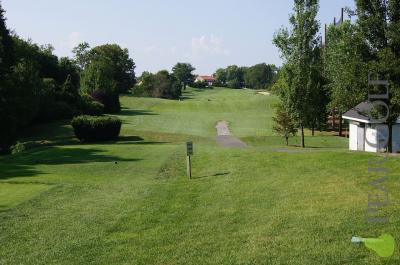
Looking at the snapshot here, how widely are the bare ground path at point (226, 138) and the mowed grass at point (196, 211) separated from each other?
15.6 m

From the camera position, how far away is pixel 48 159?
2748cm

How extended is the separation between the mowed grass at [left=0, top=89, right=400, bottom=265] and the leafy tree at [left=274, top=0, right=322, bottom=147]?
16.6 meters

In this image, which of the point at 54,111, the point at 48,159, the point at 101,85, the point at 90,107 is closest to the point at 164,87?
the point at 101,85

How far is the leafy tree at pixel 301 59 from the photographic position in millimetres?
37812

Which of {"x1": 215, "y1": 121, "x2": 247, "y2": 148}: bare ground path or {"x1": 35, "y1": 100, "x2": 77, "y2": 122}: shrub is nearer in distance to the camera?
{"x1": 215, "y1": 121, "x2": 247, "y2": 148}: bare ground path

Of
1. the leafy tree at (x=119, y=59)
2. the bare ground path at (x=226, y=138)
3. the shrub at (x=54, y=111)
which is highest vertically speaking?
the leafy tree at (x=119, y=59)

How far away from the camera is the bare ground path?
40.7 m

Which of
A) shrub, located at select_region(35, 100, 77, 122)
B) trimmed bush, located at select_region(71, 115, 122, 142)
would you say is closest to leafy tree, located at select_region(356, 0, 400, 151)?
trimmed bush, located at select_region(71, 115, 122, 142)

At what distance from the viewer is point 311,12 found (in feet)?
123

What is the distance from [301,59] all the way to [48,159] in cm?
2175

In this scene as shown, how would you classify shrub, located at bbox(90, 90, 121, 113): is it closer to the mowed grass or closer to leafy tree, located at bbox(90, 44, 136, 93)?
the mowed grass

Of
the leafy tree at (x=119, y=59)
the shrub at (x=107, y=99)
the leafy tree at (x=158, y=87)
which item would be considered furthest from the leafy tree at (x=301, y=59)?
the leafy tree at (x=158, y=87)

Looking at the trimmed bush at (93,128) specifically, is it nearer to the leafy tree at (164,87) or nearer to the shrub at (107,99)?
the shrub at (107,99)

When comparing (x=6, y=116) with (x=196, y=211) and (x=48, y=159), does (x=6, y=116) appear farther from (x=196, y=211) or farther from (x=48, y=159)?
(x=196, y=211)
